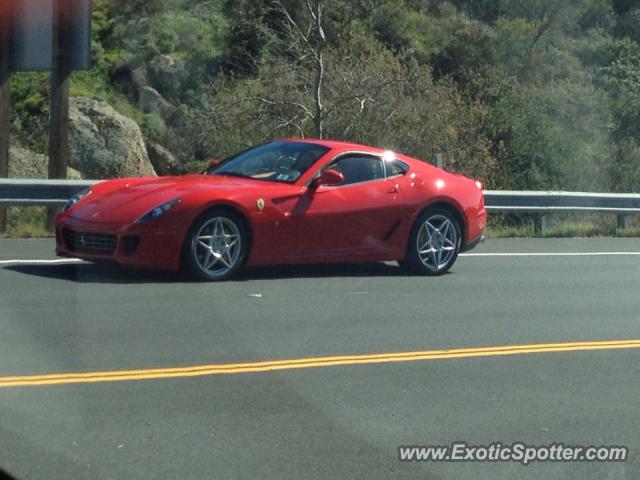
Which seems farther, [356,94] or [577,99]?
[577,99]

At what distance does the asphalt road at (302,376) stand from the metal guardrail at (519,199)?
2427 millimetres

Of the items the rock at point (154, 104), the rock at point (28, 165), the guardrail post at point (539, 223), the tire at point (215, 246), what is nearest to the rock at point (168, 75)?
the rock at point (154, 104)

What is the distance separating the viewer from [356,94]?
75.9 feet

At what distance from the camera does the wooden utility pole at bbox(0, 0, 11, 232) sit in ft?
53.3

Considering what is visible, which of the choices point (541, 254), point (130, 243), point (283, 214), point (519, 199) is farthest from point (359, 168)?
point (519, 199)

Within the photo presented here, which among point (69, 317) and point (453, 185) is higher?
point (453, 185)

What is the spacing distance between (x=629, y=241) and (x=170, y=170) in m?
14.6

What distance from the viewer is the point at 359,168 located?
1182cm

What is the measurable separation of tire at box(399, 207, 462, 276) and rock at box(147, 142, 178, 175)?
691 inches

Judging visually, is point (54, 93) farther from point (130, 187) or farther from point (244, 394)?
point (244, 394)

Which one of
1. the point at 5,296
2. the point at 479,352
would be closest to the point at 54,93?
the point at 5,296

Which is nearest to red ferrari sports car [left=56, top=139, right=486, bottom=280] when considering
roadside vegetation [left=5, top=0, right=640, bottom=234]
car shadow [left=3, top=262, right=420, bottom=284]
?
car shadow [left=3, top=262, right=420, bottom=284]

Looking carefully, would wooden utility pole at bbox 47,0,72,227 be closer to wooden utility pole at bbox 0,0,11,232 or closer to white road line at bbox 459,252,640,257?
wooden utility pole at bbox 0,0,11,232

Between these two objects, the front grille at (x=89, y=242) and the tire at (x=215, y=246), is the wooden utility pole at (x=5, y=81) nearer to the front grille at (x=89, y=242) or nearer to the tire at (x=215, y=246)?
the front grille at (x=89, y=242)
